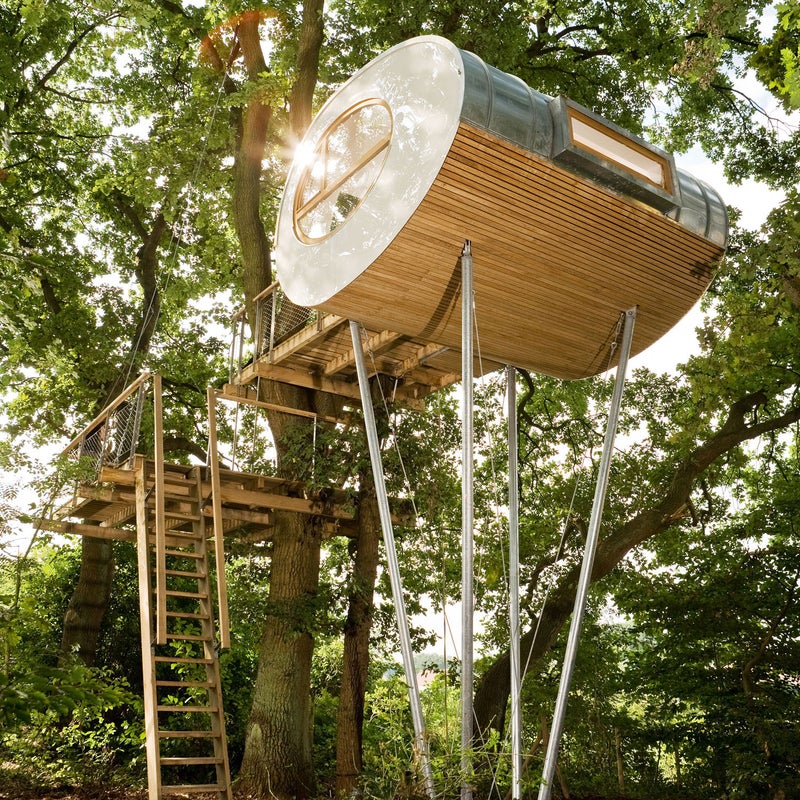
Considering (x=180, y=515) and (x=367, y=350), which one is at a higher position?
(x=367, y=350)

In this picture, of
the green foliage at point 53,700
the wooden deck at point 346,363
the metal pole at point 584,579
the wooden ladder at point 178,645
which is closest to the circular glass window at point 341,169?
the wooden deck at point 346,363

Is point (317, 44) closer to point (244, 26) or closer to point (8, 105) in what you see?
point (244, 26)

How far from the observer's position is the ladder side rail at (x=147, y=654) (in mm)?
7188

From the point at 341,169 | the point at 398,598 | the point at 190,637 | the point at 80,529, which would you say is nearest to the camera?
the point at 398,598

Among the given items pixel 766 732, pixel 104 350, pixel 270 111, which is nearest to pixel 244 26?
pixel 270 111

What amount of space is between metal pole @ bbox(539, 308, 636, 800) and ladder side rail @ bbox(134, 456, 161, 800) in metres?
3.44

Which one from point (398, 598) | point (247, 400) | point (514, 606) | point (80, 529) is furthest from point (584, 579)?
point (80, 529)

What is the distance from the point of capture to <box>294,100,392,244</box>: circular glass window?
6.45 metres

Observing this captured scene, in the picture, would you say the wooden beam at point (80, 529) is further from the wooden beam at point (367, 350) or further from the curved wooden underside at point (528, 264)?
the curved wooden underside at point (528, 264)

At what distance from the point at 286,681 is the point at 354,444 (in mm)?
3016

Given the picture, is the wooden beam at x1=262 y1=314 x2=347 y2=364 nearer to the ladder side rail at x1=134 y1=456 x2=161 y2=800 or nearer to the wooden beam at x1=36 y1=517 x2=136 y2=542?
the ladder side rail at x1=134 y1=456 x2=161 y2=800

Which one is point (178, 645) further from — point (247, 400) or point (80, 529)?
point (247, 400)

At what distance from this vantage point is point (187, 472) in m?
9.53

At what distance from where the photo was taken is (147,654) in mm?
7824
